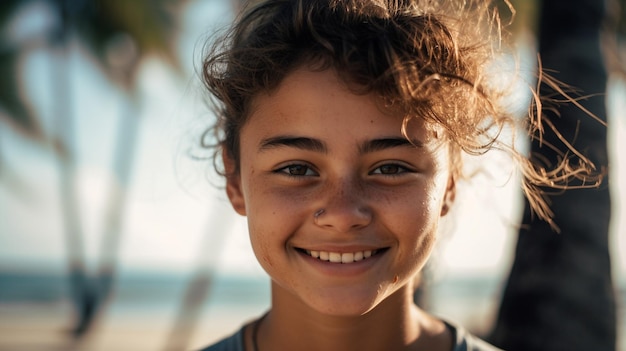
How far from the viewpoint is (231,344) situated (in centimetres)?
247

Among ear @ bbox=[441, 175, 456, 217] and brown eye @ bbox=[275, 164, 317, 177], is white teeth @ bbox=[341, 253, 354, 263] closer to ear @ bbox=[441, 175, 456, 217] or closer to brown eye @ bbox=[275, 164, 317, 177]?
brown eye @ bbox=[275, 164, 317, 177]

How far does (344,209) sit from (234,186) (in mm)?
643

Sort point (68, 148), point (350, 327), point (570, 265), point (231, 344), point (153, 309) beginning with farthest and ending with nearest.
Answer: point (153, 309)
point (68, 148)
point (570, 265)
point (231, 344)
point (350, 327)

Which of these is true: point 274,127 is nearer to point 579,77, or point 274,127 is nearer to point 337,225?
point 337,225

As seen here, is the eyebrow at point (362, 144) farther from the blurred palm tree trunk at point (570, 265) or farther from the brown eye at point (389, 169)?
the blurred palm tree trunk at point (570, 265)

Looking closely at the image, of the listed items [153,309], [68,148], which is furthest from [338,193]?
[153,309]

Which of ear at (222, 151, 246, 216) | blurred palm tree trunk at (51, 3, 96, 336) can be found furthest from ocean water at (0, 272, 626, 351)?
ear at (222, 151, 246, 216)

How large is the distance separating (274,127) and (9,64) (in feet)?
62.2

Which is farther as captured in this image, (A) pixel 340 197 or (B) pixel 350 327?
(B) pixel 350 327

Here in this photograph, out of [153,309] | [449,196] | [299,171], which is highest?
[299,171]

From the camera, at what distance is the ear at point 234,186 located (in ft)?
8.17

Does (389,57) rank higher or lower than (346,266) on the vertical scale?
higher

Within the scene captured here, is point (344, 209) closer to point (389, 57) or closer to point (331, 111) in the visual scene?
point (331, 111)

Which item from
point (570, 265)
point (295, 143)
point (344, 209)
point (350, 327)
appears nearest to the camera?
point (344, 209)
